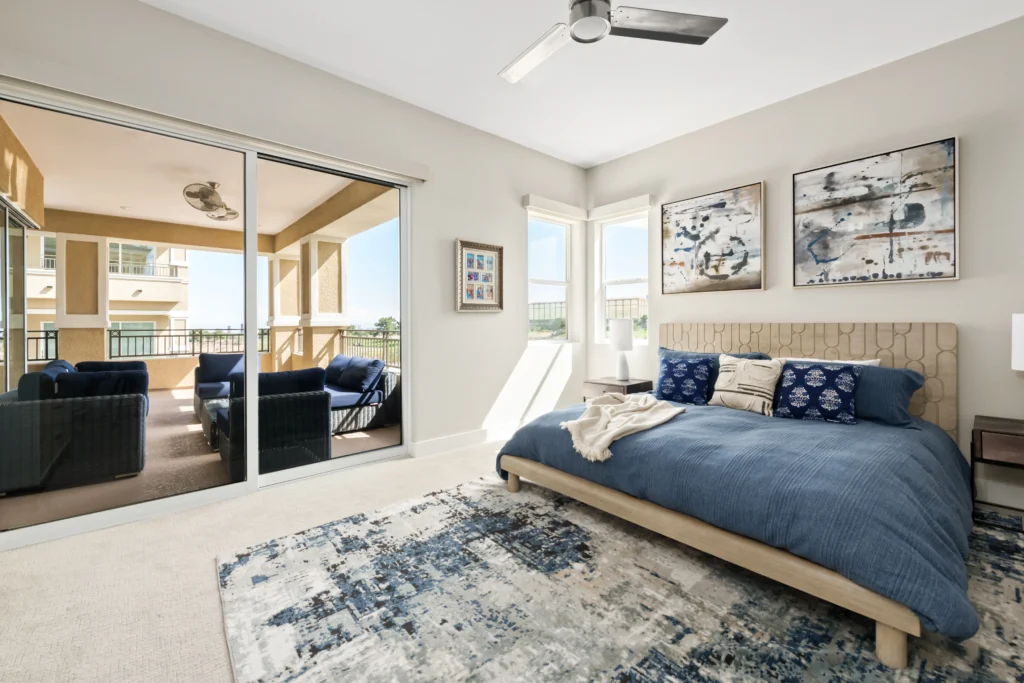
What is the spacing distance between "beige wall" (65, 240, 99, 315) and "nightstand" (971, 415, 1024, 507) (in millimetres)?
4911

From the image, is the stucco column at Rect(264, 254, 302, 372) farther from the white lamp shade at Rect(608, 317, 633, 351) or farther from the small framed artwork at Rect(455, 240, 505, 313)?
the white lamp shade at Rect(608, 317, 633, 351)

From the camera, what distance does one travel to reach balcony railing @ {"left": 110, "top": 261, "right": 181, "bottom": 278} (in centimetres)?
259

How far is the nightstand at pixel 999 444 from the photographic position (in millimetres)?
2416

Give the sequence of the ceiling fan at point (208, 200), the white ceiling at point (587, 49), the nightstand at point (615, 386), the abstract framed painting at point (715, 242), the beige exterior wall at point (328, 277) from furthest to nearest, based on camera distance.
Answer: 1. the nightstand at point (615, 386)
2. the abstract framed painting at point (715, 242)
3. the beige exterior wall at point (328, 277)
4. the ceiling fan at point (208, 200)
5. the white ceiling at point (587, 49)

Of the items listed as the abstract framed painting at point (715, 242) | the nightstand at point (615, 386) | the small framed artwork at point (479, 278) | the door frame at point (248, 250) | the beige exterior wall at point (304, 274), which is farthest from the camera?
the nightstand at point (615, 386)

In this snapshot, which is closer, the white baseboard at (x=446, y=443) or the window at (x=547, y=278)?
the white baseboard at (x=446, y=443)

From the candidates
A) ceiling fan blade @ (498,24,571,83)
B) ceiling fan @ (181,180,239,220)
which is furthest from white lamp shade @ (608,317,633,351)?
ceiling fan @ (181,180,239,220)

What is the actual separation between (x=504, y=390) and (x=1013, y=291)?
3629mm

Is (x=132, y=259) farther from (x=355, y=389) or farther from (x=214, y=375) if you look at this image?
(x=355, y=389)

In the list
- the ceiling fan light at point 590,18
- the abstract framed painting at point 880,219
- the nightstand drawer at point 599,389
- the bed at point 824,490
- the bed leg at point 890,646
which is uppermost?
the ceiling fan light at point 590,18

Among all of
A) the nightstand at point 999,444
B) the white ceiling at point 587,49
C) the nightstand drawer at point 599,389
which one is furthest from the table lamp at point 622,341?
the nightstand at point 999,444

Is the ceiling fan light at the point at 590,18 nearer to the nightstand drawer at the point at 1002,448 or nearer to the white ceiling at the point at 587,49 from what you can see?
the white ceiling at the point at 587,49

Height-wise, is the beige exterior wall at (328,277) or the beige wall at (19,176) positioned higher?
the beige wall at (19,176)

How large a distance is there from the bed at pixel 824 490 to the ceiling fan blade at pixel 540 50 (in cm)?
204
